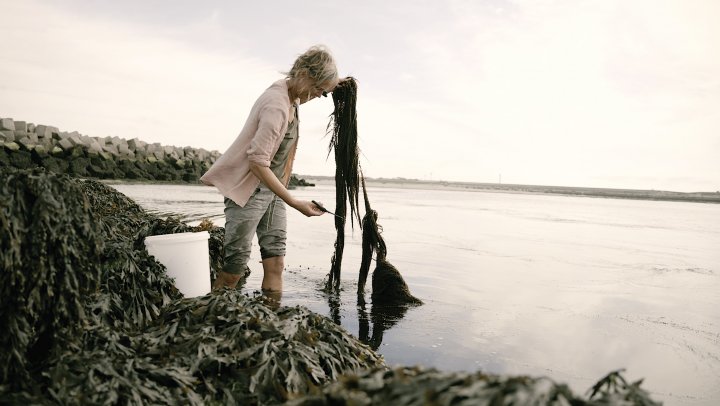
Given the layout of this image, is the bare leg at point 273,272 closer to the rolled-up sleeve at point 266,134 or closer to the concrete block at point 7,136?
the rolled-up sleeve at point 266,134

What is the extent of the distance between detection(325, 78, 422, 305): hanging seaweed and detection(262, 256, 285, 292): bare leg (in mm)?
848

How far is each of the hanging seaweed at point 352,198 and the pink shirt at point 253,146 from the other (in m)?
1.07

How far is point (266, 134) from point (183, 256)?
105 cm

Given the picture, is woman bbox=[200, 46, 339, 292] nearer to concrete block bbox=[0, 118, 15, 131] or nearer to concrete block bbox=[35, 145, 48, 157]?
concrete block bbox=[35, 145, 48, 157]

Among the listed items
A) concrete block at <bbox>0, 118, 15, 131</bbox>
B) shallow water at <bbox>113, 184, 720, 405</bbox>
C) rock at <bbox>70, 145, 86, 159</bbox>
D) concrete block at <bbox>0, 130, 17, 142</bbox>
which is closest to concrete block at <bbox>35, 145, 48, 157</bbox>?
concrete block at <bbox>0, 130, 17, 142</bbox>

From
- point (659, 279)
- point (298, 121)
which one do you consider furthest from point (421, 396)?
point (659, 279)

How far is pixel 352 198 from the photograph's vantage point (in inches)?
197

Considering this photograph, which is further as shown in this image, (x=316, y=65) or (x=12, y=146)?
(x=12, y=146)

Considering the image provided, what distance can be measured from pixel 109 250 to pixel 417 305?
296 centimetres

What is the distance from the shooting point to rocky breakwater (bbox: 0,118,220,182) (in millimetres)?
19938

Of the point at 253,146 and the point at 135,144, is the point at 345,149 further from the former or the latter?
the point at 135,144

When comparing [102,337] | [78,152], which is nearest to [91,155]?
[78,152]

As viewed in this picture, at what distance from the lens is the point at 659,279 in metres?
7.53

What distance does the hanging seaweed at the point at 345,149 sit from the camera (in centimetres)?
478
